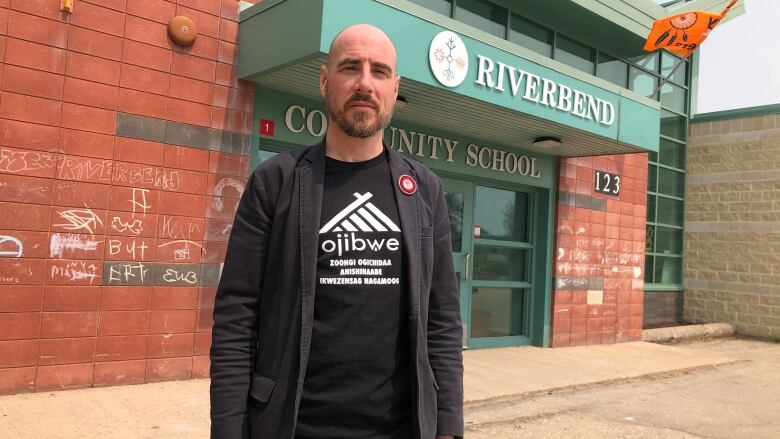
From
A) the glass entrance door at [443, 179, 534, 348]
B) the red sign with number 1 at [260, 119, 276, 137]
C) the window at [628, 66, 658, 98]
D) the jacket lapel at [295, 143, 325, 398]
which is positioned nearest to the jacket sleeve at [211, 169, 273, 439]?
the jacket lapel at [295, 143, 325, 398]

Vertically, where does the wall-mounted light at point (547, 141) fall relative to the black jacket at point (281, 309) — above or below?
above

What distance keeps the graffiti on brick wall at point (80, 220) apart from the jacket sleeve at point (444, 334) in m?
4.08

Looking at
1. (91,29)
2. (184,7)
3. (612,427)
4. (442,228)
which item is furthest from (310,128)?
(442,228)

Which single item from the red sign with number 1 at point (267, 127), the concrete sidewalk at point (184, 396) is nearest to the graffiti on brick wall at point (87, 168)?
the red sign with number 1 at point (267, 127)

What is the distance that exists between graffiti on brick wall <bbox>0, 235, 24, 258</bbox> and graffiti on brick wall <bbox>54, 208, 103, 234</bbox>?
1.00 ft

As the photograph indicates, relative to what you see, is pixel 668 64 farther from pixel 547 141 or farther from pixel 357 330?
pixel 357 330

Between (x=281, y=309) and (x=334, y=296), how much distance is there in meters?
0.16

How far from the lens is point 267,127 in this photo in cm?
621

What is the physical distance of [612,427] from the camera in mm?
5168

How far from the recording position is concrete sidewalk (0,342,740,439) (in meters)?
4.24

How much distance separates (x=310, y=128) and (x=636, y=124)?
463 centimetres

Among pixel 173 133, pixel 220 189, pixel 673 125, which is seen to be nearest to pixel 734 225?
pixel 673 125

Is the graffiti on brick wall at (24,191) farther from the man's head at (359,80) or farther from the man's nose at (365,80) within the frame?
the man's nose at (365,80)

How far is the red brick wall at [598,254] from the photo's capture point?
9.28m
